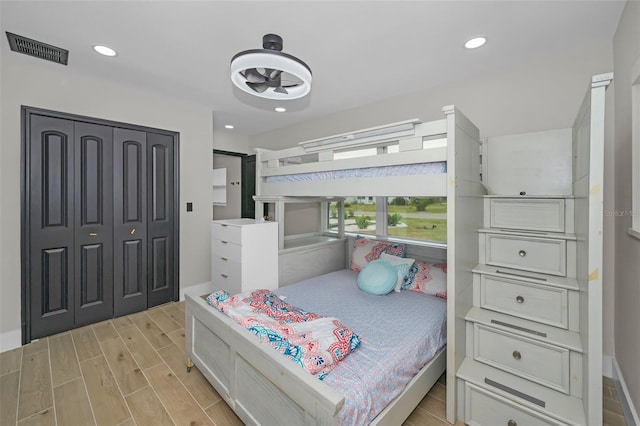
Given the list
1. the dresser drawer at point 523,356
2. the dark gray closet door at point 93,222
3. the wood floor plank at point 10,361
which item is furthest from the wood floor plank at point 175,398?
the dresser drawer at point 523,356

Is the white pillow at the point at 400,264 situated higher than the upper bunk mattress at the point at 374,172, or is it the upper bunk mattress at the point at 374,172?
the upper bunk mattress at the point at 374,172

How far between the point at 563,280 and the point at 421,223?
5.40 ft

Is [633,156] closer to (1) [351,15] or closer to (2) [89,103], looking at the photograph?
(1) [351,15]

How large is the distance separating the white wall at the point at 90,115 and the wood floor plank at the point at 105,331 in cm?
56

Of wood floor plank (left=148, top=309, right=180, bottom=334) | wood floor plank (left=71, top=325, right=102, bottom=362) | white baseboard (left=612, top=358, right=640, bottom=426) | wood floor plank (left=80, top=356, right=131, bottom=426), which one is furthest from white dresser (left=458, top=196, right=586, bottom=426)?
wood floor plank (left=71, top=325, right=102, bottom=362)

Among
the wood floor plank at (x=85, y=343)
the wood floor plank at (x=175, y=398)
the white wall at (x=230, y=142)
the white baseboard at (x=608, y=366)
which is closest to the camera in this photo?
the wood floor plank at (x=175, y=398)

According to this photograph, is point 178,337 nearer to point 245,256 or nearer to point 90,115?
point 245,256

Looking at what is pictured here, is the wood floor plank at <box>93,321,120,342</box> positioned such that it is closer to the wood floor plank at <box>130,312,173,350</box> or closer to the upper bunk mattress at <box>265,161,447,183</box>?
the wood floor plank at <box>130,312,173,350</box>

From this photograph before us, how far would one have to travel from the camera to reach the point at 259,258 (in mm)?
2744

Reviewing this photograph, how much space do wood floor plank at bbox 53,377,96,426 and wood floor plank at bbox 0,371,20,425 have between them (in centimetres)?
19

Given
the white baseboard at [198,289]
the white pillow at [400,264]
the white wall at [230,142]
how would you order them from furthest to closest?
the white wall at [230,142] → the white baseboard at [198,289] → the white pillow at [400,264]

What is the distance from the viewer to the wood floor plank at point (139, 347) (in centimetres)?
224

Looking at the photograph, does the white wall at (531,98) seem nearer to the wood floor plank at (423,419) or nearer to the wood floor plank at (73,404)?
the wood floor plank at (423,419)

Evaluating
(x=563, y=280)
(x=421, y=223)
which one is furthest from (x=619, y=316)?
(x=421, y=223)
